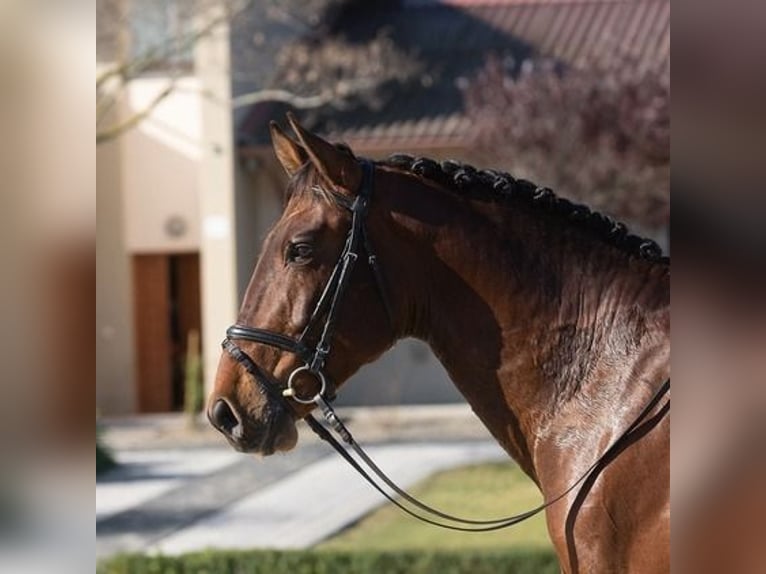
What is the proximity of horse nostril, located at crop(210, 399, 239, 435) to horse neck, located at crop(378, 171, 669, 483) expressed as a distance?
49 cm

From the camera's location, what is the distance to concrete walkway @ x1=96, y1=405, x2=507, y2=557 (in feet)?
38.2

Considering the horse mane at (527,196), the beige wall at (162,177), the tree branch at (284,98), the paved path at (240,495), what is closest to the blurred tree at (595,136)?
the tree branch at (284,98)

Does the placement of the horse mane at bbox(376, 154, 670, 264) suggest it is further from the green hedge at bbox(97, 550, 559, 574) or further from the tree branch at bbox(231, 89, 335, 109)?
the tree branch at bbox(231, 89, 335, 109)

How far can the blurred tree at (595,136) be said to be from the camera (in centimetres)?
1681

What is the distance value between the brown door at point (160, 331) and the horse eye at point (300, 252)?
19068mm

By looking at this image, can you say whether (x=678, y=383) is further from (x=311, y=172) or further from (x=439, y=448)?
(x=439, y=448)

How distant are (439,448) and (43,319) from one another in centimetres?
1448

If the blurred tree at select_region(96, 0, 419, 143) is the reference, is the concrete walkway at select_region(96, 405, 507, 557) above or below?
below

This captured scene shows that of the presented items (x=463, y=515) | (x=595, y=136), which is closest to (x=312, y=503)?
(x=463, y=515)

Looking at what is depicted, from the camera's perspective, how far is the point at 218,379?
3406 millimetres

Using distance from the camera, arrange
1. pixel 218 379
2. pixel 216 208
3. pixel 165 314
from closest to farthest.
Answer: pixel 218 379 < pixel 216 208 < pixel 165 314

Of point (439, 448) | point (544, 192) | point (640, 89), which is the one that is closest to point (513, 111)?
point (640, 89)

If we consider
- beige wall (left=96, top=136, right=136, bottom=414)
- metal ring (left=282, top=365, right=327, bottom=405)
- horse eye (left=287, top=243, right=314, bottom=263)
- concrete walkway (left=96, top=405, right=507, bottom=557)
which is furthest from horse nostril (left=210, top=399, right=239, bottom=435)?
beige wall (left=96, top=136, right=136, bottom=414)

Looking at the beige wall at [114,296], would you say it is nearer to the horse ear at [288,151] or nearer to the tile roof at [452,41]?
the tile roof at [452,41]
